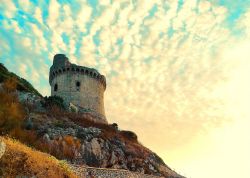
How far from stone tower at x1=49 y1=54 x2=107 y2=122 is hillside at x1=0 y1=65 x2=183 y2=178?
32.1 feet

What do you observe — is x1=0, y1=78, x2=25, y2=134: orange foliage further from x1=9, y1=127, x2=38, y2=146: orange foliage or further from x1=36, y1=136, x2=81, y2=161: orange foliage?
x1=36, y1=136, x2=81, y2=161: orange foliage

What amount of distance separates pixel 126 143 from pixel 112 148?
12.9 ft

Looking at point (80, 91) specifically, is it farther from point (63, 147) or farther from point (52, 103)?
point (63, 147)

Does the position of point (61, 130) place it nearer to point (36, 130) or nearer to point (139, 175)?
point (36, 130)

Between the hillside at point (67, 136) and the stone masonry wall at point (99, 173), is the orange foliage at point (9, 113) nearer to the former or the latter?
the hillside at point (67, 136)

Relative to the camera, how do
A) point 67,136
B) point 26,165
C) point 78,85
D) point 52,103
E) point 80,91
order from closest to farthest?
point 26,165 < point 67,136 < point 52,103 < point 80,91 < point 78,85

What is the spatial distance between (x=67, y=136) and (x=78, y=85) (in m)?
23.4

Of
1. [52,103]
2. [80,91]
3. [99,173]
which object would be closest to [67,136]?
[99,173]

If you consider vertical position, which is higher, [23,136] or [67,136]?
[67,136]

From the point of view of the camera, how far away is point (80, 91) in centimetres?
5806

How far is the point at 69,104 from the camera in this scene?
5241cm

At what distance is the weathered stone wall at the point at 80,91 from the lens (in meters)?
57.3

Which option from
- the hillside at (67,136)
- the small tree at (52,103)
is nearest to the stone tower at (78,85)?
the small tree at (52,103)

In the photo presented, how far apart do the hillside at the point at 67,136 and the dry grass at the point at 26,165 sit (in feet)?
15.7
